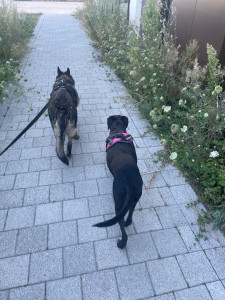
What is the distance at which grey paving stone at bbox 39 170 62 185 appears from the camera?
131 inches

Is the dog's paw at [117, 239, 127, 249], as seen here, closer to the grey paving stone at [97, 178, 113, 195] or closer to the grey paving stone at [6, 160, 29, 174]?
the grey paving stone at [97, 178, 113, 195]

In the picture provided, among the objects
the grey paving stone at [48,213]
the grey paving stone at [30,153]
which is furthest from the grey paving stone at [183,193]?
the grey paving stone at [30,153]

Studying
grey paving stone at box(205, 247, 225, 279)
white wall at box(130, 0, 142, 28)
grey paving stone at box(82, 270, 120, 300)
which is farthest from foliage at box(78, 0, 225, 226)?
grey paving stone at box(82, 270, 120, 300)

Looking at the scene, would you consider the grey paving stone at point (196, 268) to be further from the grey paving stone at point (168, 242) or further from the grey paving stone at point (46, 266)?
the grey paving stone at point (46, 266)

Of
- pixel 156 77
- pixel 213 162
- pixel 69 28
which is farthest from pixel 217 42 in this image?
pixel 69 28

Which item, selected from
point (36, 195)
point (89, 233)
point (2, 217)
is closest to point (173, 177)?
point (89, 233)

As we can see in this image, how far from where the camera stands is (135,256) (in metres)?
2.45

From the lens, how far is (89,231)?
8.78 ft

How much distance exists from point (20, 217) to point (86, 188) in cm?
100

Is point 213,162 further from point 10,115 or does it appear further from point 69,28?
point 69,28

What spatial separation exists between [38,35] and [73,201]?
11.1 m

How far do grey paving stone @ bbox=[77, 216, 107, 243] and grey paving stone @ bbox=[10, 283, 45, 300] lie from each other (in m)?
0.63

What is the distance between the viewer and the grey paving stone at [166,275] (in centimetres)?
219

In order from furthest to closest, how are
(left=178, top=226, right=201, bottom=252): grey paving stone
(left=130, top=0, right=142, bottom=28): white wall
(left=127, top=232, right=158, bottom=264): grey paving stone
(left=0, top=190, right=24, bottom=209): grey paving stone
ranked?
(left=130, top=0, right=142, bottom=28): white wall → (left=0, top=190, right=24, bottom=209): grey paving stone → (left=178, top=226, right=201, bottom=252): grey paving stone → (left=127, top=232, right=158, bottom=264): grey paving stone
